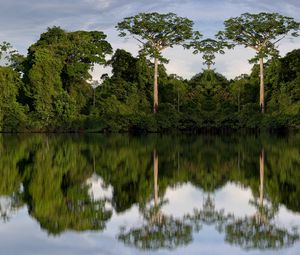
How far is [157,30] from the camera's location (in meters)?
38.6

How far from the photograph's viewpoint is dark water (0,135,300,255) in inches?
247

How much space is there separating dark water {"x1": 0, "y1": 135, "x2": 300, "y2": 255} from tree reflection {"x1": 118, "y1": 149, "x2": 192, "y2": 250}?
1 cm

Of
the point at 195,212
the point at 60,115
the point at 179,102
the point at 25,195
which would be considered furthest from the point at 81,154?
the point at 179,102

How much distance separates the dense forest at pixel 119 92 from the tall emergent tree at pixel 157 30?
0.13 m

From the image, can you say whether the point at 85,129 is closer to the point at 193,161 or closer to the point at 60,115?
the point at 60,115

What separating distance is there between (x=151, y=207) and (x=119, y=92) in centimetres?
3389

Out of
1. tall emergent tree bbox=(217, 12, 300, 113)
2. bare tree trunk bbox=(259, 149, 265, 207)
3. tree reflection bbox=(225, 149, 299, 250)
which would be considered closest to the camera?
tree reflection bbox=(225, 149, 299, 250)

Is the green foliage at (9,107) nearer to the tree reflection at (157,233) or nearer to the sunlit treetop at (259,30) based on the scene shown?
the sunlit treetop at (259,30)

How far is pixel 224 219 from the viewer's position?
7.71m

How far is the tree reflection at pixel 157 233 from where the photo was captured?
6300 mm

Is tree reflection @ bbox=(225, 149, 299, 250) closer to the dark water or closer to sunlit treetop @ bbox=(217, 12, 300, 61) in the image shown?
the dark water

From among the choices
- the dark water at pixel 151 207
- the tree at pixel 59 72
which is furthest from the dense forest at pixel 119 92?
the dark water at pixel 151 207

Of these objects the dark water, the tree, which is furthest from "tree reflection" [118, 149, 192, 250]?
the tree

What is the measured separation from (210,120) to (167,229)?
26505 millimetres
